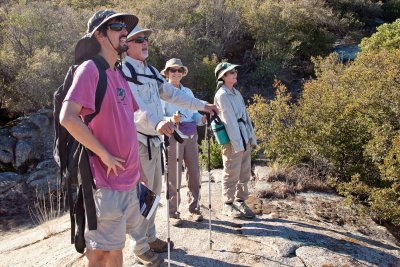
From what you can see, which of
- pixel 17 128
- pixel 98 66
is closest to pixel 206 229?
pixel 98 66

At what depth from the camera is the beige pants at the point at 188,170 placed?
4.74 m

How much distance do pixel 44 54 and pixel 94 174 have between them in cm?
1163

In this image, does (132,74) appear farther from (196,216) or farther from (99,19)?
(196,216)

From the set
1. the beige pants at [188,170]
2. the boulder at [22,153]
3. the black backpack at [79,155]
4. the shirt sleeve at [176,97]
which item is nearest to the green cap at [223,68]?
the beige pants at [188,170]

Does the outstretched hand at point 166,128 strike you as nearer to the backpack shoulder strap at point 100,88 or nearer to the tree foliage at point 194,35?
the backpack shoulder strap at point 100,88

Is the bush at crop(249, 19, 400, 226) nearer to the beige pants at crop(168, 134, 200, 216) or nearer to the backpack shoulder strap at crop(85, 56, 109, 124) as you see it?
the beige pants at crop(168, 134, 200, 216)

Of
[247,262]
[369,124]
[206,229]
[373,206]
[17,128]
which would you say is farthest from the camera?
[17,128]

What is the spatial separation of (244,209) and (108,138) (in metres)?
3.10

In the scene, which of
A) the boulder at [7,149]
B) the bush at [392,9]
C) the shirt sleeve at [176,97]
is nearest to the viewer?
the shirt sleeve at [176,97]

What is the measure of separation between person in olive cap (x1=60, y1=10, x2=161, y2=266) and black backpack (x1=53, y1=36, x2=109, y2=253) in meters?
0.04

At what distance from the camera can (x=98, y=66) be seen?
7.99ft

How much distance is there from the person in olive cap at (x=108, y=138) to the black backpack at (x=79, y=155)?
37 millimetres

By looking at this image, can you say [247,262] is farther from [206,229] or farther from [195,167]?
[195,167]

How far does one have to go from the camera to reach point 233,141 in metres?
4.80
